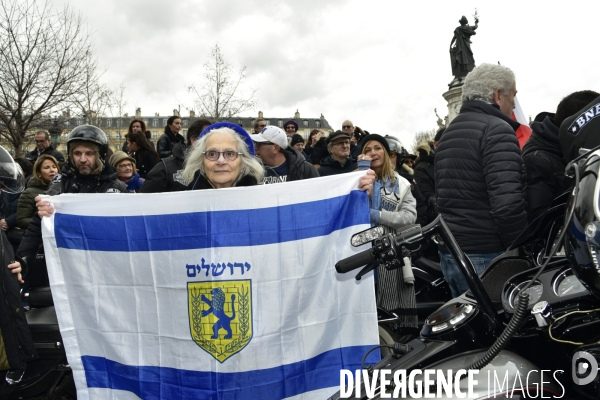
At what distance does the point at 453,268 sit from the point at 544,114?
4.53 ft

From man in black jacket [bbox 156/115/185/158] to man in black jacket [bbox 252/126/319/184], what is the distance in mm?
4104

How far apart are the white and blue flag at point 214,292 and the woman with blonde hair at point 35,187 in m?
3.51

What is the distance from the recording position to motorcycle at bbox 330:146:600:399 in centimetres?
175

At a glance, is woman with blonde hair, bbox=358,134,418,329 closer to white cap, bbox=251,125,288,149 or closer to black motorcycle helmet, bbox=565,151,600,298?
white cap, bbox=251,125,288,149

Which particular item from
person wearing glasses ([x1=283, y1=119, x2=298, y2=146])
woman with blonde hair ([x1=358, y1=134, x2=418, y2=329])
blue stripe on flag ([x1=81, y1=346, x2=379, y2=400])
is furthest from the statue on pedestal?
blue stripe on flag ([x1=81, y1=346, x2=379, y2=400])

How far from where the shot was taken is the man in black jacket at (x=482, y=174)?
354cm

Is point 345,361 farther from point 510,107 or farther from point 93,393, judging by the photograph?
point 510,107

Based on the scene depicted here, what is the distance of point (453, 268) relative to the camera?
3.77 metres

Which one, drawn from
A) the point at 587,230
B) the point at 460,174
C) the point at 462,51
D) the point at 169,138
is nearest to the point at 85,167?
the point at 460,174

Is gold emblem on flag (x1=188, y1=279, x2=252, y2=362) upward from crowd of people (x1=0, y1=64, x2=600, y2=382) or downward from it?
downward

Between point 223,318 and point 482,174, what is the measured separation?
6.36 feet

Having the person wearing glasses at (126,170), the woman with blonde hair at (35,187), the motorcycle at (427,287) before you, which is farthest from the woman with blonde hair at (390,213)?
the woman with blonde hair at (35,187)

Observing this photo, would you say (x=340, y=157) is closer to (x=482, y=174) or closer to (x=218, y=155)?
(x=482, y=174)

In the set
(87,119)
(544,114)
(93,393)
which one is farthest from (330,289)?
(87,119)
